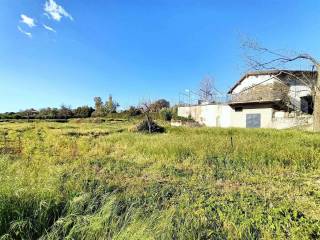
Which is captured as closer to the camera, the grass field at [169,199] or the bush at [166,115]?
the grass field at [169,199]

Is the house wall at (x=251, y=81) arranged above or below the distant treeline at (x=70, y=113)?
above

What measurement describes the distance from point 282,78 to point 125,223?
88.9 ft

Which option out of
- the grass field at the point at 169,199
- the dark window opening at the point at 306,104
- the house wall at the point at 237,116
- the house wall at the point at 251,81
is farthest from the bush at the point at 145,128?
the dark window opening at the point at 306,104

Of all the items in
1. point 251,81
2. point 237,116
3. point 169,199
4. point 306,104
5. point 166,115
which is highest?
point 251,81

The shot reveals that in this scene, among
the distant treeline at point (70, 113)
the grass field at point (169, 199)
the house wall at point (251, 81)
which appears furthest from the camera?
the distant treeline at point (70, 113)

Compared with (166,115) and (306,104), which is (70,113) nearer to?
(166,115)

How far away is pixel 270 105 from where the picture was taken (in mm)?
26438

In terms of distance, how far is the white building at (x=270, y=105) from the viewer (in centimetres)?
2483

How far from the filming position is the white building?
24.8 m

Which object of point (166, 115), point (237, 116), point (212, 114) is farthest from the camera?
point (166, 115)

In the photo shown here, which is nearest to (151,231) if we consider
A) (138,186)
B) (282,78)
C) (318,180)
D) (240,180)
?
(138,186)

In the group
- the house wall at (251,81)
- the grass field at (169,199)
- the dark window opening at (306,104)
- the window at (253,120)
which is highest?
Answer: the house wall at (251,81)

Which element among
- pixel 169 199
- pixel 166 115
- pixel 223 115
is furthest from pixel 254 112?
pixel 169 199

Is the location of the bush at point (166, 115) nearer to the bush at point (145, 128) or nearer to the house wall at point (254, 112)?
the house wall at point (254, 112)
